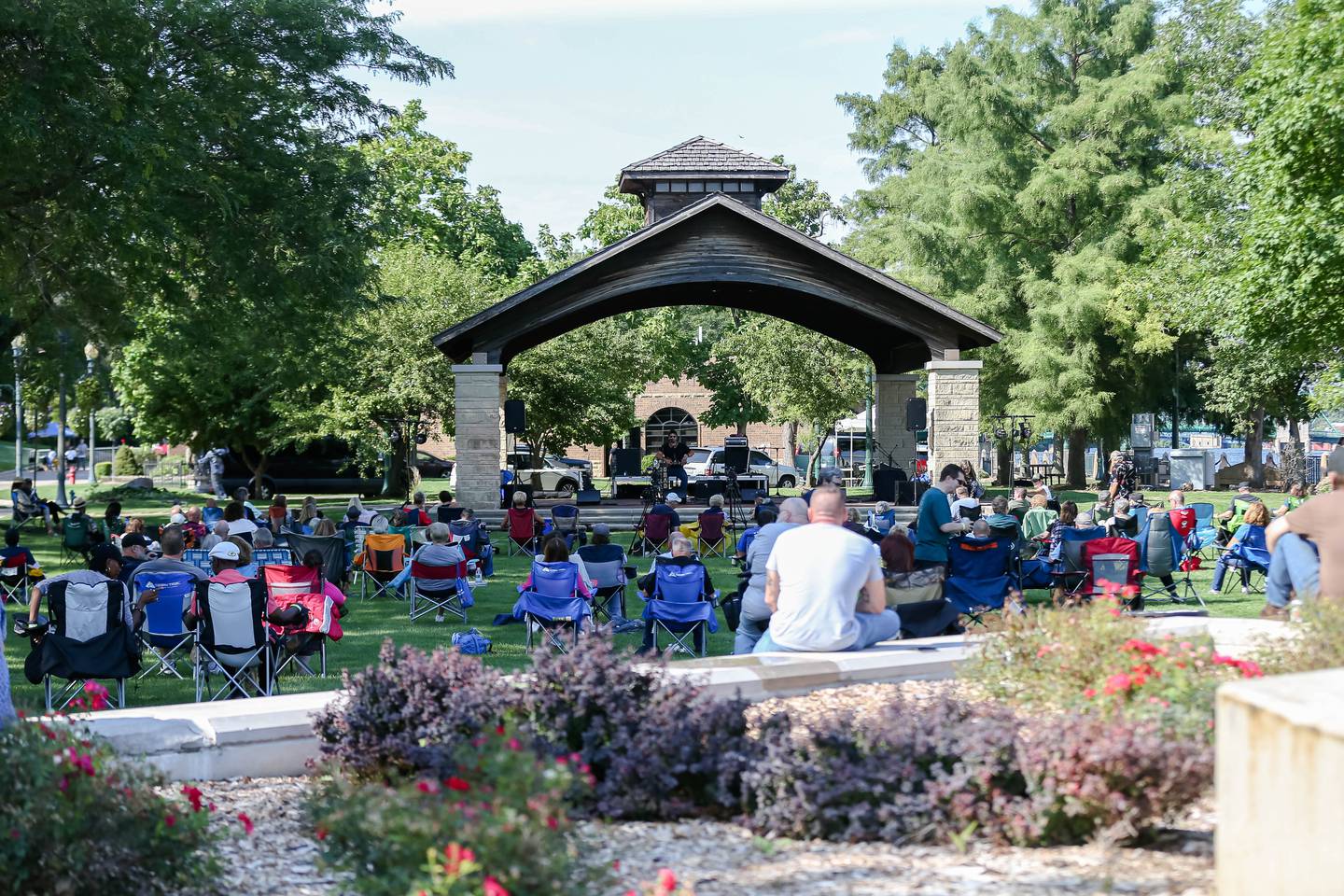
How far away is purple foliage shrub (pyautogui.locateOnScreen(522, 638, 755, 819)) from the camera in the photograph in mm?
4754

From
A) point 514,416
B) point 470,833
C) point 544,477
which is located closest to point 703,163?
point 514,416

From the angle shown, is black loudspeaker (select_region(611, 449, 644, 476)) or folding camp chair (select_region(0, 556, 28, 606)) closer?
folding camp chair (select_region(0, 556, 28, 606))

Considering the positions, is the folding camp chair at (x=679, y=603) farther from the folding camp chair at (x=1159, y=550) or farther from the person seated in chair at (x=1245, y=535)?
the person seated in chair at (x=1245, y=535)

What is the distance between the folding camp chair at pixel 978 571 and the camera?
10.9 m

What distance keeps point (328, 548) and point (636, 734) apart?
28.5ft

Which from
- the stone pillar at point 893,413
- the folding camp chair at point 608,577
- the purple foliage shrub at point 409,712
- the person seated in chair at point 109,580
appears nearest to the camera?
the purple foliage shrub at point 409,712

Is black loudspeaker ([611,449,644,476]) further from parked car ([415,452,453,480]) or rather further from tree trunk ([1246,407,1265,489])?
parked car ([415,452,453,480])

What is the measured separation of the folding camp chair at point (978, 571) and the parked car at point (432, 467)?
38.4m

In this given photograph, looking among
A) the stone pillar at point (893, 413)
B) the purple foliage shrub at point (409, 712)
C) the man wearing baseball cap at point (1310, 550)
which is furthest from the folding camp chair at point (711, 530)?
the purple foliage shrub at point (409, 712)

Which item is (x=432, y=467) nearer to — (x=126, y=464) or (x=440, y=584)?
(x=126, y=464)

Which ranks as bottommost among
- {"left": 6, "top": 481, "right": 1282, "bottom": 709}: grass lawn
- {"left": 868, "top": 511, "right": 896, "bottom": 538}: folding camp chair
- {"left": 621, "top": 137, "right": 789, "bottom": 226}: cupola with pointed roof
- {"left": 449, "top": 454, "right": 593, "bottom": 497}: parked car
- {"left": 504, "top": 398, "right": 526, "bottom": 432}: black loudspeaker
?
{"left": 6, "top": 481, "right": 1282, "bottom": 709}: grass lawn

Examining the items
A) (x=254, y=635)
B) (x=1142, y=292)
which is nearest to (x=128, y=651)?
(x=254, y=635)

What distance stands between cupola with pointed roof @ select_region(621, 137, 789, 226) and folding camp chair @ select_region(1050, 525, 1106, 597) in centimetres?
1559

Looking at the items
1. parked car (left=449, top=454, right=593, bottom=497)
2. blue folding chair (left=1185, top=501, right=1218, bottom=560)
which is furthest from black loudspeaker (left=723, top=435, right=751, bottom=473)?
blue folding chair (left=1185, top=501, right=1218, bottom=560)
